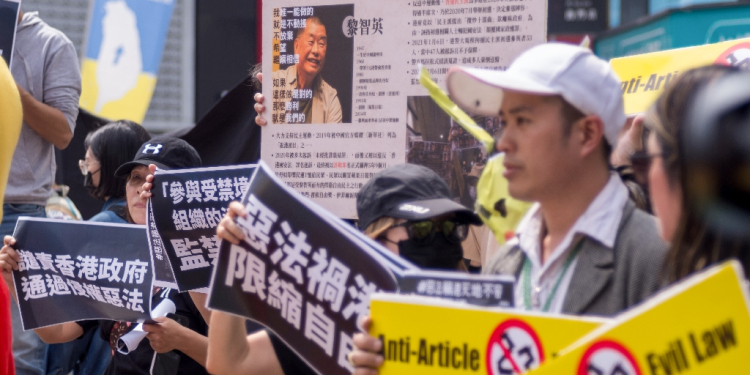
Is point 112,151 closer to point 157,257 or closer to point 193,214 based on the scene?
point 157,257

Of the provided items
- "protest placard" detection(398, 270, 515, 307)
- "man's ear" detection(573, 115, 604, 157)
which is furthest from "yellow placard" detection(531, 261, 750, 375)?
"man's ear" detection(573, 115, 604, 157)

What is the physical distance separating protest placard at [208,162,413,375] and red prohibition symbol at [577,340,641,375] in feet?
1.75

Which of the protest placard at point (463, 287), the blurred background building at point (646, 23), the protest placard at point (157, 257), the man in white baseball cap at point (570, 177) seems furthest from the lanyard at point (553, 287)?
the blurred background building at point (646, 23)

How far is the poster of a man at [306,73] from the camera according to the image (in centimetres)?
346

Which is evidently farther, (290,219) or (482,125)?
(482,125)

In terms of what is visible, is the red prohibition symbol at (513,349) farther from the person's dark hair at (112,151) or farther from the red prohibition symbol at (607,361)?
the person's dark hair at (112,151)

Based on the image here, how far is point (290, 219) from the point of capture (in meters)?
1.99

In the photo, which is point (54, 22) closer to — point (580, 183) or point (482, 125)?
point (482, 125)

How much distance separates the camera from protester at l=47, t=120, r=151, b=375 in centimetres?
419

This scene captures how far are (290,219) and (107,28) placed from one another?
6.36 meters

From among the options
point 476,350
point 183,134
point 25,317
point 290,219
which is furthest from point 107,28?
point 476,350

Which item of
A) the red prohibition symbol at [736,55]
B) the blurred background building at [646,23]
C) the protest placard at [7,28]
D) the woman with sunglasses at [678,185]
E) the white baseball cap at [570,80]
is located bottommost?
the woman with sunglasses at [678,185]

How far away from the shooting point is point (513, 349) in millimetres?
1513

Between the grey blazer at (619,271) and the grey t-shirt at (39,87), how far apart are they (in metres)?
3.30
